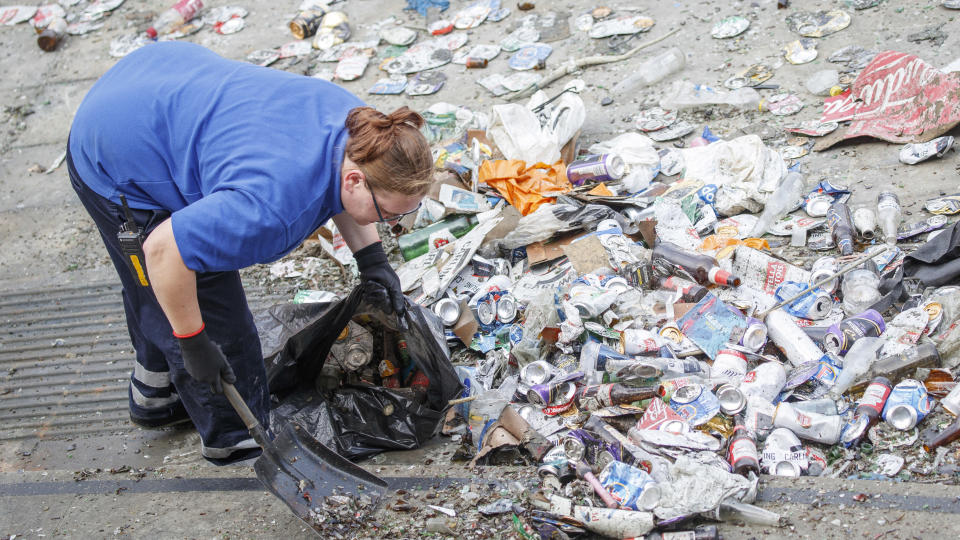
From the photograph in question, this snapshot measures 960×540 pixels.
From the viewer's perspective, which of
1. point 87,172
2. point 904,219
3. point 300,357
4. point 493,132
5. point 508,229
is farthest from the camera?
point 493,132

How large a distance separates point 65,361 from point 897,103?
166 inches

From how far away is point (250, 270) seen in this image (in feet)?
12.8

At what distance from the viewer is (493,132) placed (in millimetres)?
3992

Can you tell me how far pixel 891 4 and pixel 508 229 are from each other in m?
2.93

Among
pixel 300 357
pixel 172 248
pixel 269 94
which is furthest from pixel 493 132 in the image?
pixel 172 248

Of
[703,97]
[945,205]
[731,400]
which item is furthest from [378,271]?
[703,97]

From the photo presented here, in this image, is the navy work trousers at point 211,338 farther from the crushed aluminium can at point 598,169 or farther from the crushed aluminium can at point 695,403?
the crushed aluminium can at point 598,169

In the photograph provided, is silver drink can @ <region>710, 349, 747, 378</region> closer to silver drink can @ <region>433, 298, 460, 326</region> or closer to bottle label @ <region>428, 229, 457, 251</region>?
silver drink can @ <region>433, 298, 460, 326</region>

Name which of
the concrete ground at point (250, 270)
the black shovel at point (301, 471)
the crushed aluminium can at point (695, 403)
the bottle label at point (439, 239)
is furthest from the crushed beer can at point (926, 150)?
the black shovel at point (301, 471)

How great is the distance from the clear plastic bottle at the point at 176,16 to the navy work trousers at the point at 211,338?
4407 mm

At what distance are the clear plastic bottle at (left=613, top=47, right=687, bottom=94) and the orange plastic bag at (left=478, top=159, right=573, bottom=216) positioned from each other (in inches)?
41.2

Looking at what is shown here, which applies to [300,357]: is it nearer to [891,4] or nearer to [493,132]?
[493,132]

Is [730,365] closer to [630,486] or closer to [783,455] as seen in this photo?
[783,455]

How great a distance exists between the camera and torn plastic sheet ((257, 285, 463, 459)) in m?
2.59
